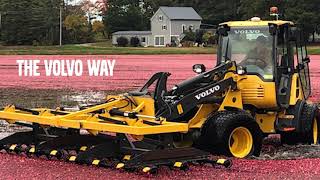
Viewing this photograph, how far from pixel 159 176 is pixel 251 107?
2.84m

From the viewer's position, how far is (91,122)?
817cm

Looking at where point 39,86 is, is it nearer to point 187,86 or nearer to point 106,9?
point 187,86

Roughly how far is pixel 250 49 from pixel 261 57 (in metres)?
0.24

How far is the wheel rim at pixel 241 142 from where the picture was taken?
9.29 m

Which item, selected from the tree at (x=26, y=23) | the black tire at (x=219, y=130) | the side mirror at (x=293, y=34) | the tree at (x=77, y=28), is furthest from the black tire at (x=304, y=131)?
the tree at (x=77, y=28)

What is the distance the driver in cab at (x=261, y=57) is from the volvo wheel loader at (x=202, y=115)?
0.02m

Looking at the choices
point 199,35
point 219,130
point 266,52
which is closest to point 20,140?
point 219,130

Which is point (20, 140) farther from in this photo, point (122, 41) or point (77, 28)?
point (77, 28)

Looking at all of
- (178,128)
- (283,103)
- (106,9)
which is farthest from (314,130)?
(106,9)

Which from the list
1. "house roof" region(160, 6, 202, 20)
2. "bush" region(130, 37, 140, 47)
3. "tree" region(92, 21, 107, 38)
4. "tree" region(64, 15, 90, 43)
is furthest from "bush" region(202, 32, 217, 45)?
"tree" region(92, 21, 107, 38)

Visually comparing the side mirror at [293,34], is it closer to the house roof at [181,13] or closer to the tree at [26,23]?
the tree at [26,23]

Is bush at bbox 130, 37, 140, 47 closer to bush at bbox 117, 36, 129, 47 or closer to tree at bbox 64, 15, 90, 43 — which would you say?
bush at bbox 117, 36, 129, 47

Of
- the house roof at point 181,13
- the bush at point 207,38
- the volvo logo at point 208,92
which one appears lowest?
the volvo logo at point 208,92

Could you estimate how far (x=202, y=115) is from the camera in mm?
9523
